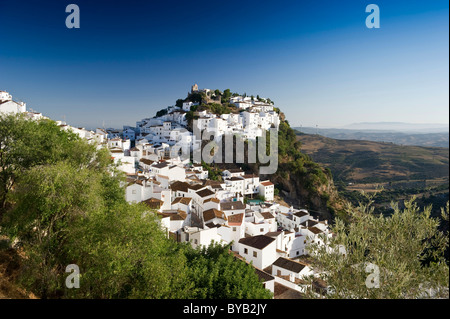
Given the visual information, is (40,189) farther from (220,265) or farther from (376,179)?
(376,179)

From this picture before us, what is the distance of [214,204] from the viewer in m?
22.7

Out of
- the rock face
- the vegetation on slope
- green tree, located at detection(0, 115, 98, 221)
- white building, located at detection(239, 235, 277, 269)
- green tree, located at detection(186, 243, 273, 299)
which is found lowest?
the rock face

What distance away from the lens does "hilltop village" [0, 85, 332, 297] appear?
1729 cm

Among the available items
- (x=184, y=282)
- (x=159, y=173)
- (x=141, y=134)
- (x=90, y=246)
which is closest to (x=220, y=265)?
(x=184, y=282)

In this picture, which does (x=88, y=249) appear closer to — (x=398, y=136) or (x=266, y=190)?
(x=266, y=190)

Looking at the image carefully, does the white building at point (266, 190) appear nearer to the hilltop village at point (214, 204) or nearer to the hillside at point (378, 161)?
the hilltop village at point (214, 204)

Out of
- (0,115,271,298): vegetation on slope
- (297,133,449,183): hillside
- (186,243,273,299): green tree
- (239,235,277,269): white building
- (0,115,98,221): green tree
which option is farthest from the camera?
(297,133,449,183): hillside

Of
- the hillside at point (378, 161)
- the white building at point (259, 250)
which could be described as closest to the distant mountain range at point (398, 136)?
the hillside at point (378, 161)

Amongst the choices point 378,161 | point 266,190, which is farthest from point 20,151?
point 378,161

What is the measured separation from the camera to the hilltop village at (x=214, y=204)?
17.3 m

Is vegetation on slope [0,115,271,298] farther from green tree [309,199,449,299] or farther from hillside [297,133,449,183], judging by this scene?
hillside [297,133,449,183]

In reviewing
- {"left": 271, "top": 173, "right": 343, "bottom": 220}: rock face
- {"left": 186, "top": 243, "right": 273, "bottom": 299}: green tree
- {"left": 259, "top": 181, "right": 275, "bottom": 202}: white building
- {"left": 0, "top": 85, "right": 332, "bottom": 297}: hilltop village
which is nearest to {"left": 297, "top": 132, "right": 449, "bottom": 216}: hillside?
{"left": 271, "top": 173, "right": 343, "bottom": 220}: rock face
